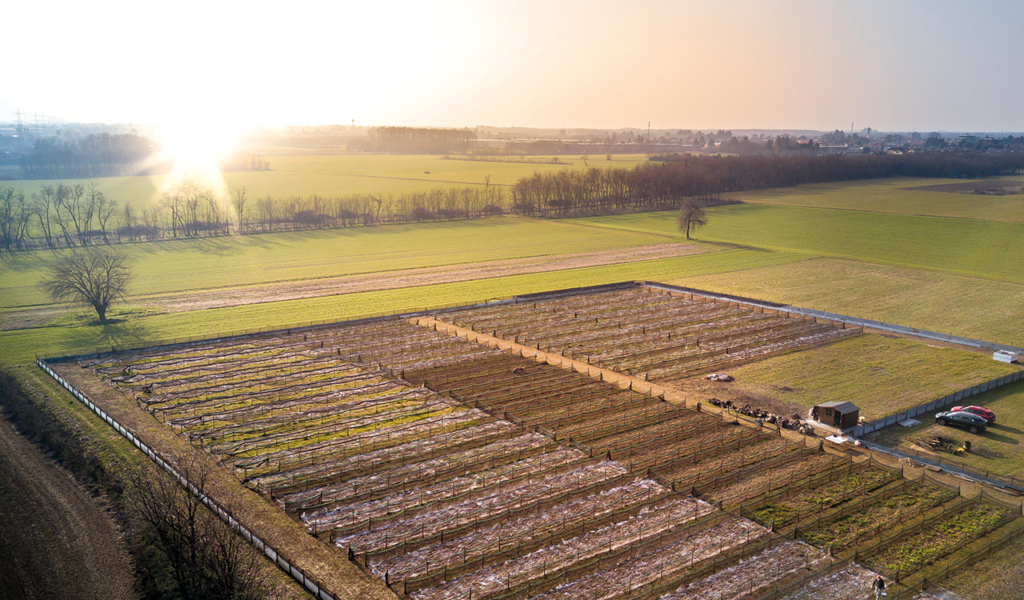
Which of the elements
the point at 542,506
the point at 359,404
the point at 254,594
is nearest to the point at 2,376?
the point at 359,404

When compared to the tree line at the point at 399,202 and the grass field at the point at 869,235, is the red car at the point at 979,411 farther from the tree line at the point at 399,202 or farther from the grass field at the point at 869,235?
the tree line at the point at 399,202

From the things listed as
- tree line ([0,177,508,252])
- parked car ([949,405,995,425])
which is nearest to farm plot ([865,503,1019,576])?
parked car ([949,405,995,425])

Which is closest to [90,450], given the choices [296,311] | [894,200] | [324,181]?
[296,311]

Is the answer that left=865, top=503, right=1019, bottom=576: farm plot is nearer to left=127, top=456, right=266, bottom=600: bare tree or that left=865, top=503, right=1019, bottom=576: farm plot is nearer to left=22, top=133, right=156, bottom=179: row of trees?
left=127, top=456, right=266, bottom=600: bare tree

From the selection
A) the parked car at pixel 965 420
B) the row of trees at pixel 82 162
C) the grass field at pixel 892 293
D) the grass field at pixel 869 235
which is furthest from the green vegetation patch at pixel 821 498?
the row of trees at pixel 82 162

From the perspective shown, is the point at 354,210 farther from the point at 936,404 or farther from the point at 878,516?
the point at 878,516

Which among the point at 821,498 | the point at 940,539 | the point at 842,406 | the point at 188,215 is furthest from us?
the point at 188,215
